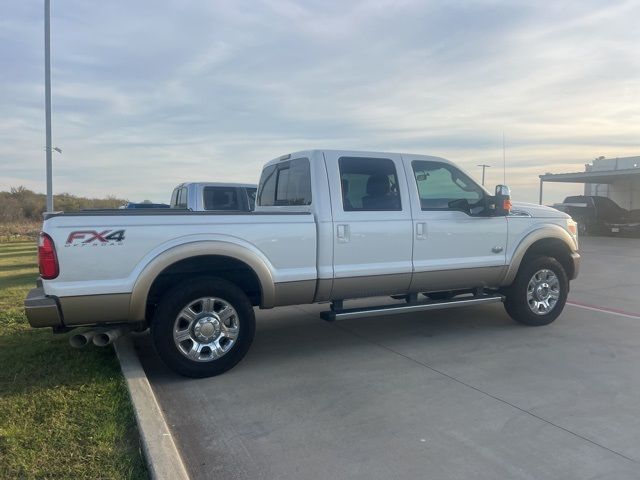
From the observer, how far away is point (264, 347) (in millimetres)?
5977

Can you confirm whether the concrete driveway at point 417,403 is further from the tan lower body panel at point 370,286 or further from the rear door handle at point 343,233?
the rear door handle at point 343,233

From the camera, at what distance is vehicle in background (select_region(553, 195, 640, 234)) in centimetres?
2339

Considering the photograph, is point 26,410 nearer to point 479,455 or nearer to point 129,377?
point 129,377

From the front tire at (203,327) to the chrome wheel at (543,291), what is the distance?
368 cm

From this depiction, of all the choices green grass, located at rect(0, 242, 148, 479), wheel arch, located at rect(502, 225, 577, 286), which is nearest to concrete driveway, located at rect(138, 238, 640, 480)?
green grass, located at rect(0, 242, 148, 479)

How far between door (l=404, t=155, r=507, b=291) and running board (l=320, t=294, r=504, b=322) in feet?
0.57

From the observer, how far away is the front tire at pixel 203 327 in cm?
470

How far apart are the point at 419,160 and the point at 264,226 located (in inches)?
83.7

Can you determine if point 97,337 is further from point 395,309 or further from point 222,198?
point 222,198

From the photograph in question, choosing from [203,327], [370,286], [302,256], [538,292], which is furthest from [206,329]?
[538,292]

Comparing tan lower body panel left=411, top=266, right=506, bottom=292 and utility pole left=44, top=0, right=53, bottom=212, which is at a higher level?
utility pole left=44, top=0, right=53, bottom=212

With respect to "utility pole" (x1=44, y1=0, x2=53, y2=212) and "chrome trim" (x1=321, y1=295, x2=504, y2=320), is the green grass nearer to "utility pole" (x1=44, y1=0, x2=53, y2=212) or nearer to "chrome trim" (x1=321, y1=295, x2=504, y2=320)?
"chrome trim" (x1=321, y1=295, x2=504, y2=320)

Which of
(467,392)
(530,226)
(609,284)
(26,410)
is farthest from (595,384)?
(609,284)

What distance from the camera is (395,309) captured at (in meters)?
5.64
